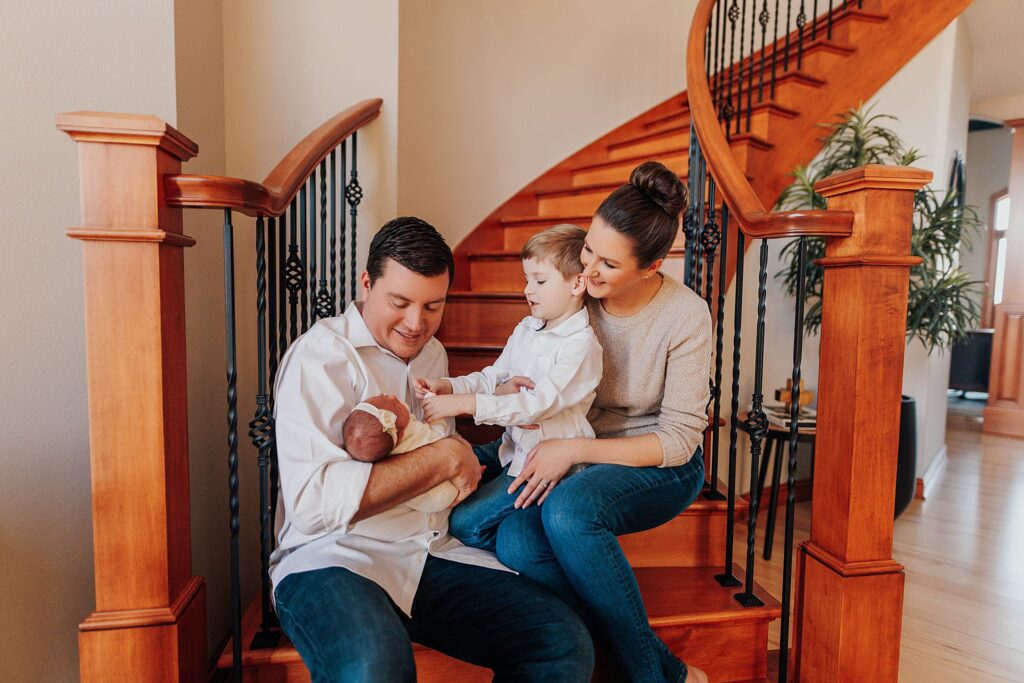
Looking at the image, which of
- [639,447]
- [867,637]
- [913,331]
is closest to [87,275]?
[639,447]

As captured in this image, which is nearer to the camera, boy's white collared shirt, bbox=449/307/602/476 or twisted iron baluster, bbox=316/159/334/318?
boy's white collared shirt, bbox=449/307/602/476

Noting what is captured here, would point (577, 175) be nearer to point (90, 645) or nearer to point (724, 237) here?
point (724, 237)

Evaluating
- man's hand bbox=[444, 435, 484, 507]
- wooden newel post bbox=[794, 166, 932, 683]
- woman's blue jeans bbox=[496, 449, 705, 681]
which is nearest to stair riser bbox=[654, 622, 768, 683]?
wooden newel post bbox=[794, 166, 932, 683]

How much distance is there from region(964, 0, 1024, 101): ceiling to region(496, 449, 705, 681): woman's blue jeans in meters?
4.15

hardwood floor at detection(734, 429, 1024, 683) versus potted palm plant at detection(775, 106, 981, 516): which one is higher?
potted palm plant at detection(775, 106, 981, 516)

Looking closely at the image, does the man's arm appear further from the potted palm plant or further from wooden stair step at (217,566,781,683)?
the potted palm plant

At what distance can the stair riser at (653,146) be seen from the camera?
350 centimetres

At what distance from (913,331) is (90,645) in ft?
11.9

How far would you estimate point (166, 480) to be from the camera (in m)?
1.22

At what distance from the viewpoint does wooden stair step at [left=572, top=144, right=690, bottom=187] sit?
328cm

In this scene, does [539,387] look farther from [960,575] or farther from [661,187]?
[960,575]

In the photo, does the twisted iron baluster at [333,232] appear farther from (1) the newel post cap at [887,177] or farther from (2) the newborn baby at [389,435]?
(1) the newel post cap at [887,177]

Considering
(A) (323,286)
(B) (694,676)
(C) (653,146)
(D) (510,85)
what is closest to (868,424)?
(B) (694,676)

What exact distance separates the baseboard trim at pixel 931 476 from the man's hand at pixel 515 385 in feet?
11.0
